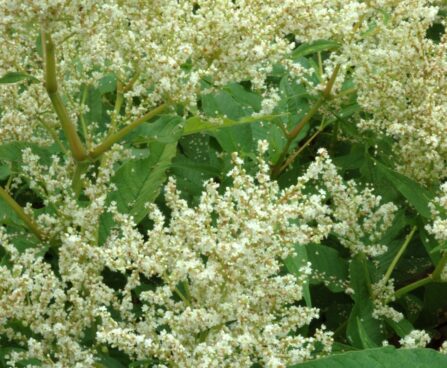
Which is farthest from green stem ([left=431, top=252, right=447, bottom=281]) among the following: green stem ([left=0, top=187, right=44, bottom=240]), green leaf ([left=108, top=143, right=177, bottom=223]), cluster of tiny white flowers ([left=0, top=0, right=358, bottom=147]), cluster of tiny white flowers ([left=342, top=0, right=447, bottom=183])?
green stem ([left=0, top=187, right=44, bottom=240])

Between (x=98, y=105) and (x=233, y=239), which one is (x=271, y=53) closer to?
(x=233, y=239)

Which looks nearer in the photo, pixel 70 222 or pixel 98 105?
pixel 70 222

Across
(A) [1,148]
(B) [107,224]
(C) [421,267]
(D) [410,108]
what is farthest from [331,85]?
(A) [1,148]

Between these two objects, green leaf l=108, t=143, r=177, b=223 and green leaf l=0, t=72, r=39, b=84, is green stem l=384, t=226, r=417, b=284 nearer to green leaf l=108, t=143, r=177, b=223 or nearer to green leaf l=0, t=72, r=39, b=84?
green leaf l=108, t=143, r=177, b=223

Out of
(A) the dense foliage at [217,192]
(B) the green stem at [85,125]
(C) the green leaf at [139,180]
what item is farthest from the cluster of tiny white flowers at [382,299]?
(B) the green stem at [85,125]

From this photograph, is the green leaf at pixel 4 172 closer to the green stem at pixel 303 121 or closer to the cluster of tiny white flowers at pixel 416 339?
the green stem at pixel 303 121

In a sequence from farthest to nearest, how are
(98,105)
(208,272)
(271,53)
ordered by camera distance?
(98,105)
(271,53)
(208,272)

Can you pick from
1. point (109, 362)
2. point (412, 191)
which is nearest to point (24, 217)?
point (109, 362)
